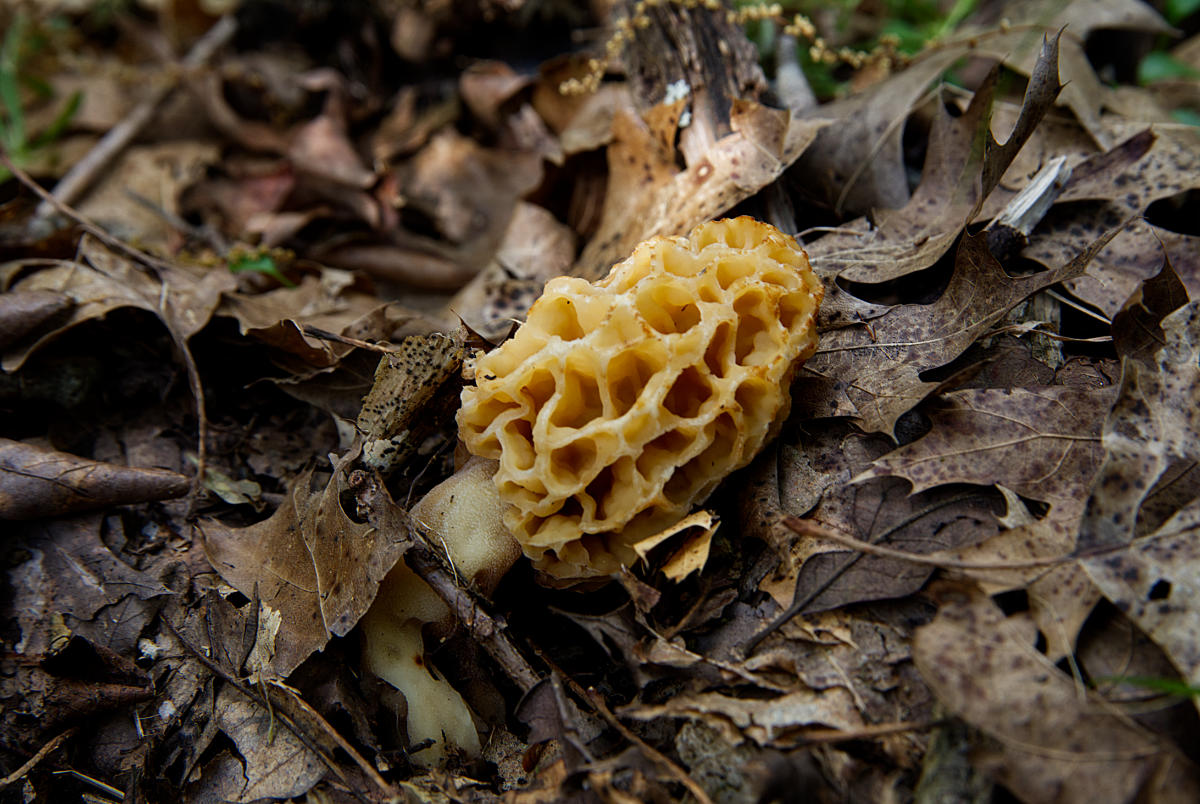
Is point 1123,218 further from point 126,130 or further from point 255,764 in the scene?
point 126,130

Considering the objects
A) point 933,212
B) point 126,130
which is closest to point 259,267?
point 126,130

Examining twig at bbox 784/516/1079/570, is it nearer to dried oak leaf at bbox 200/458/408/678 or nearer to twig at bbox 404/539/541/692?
twig at bbox 404/539/541/692

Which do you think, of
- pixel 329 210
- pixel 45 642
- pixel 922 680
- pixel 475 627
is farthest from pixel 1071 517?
pixel 329 210

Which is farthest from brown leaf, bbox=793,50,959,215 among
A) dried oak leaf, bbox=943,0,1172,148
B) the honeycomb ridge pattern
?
the honeycomb ridge pattern

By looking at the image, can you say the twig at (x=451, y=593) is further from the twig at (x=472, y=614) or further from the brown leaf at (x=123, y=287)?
the brown leaf at (x=123, y=287)

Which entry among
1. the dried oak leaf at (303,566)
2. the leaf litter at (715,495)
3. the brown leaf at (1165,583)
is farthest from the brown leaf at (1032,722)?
the dried oak leaf at (303,566)

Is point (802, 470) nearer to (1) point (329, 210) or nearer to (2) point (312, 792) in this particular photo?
(2) point (312, 792)
